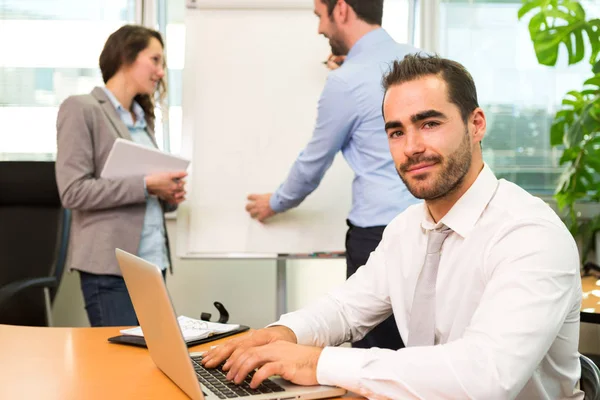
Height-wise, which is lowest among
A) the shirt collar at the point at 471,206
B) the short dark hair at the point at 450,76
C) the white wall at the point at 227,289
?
the white wall at the point at 227,289

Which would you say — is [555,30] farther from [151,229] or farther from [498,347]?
[498,347]

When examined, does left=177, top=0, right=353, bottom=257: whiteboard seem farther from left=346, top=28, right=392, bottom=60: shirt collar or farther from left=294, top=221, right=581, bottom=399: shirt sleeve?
left=294, top=221, right=581, bottom=399: shirt sleeve

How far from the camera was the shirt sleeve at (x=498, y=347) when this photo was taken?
1148 millimetres

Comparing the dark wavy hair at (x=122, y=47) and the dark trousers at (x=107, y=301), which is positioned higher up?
the dark wavy hair at (x=122, y=47)

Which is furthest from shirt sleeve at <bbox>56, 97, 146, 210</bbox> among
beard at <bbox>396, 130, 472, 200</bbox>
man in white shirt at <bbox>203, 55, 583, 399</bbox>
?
beard at <bbox>396, 130, 472, 200</bbox>

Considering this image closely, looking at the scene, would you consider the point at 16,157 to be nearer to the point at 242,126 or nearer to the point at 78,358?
the point at 242,126

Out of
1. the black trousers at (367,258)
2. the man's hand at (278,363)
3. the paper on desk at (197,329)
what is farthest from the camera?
the black trousers at (367,258)

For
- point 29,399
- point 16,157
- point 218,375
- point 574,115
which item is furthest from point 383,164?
point 16,157

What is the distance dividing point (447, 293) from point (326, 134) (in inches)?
39.2

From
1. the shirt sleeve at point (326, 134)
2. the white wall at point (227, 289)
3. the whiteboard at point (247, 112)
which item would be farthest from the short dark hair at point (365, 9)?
the white wall at point (227, 289)

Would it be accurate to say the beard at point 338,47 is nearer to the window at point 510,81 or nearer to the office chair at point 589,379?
the office chair at point 589,379

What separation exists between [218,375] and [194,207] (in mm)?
1610

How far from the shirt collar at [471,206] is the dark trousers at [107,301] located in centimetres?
130

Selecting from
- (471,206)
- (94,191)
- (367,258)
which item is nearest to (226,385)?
(471,206)
